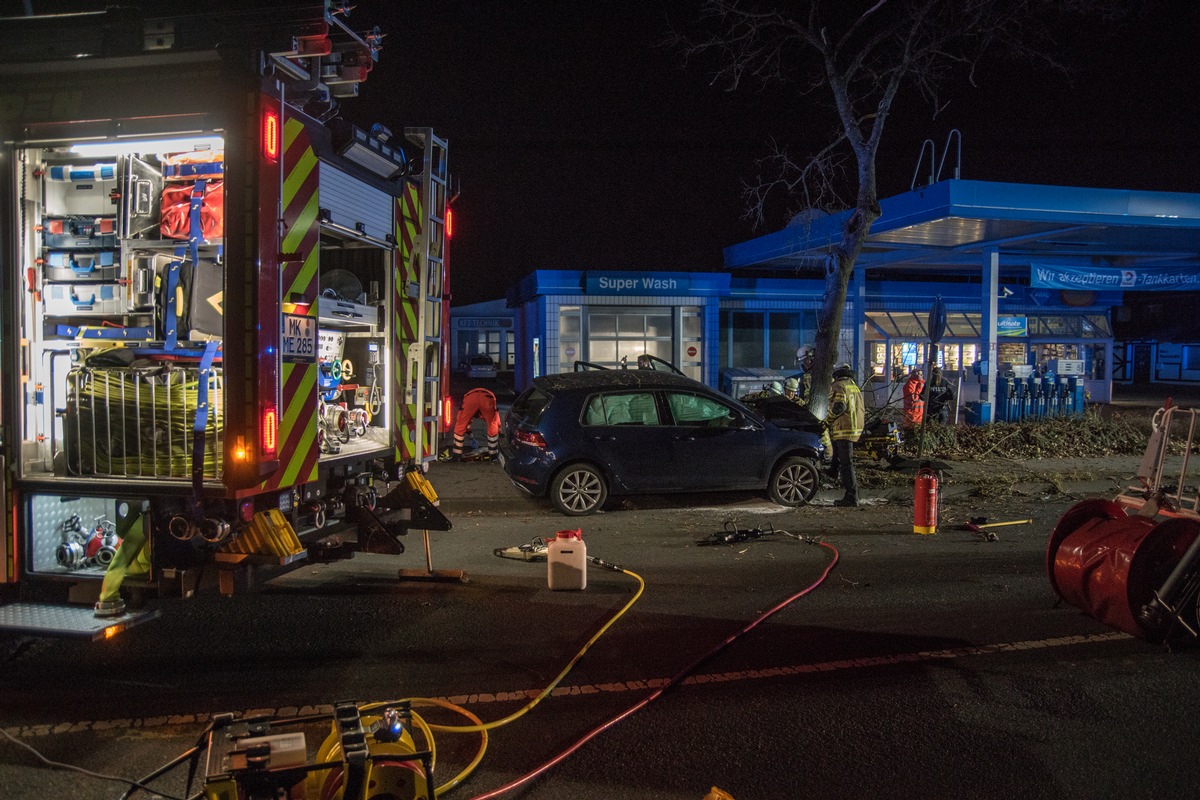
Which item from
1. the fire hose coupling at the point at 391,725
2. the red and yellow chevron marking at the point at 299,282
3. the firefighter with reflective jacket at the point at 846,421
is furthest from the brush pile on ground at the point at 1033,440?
the fire hose coupling at the point at 391,725

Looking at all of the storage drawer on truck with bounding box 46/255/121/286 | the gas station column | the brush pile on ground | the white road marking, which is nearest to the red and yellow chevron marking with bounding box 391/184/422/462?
the storage drawer on truck with bounding box 46/255/121/286

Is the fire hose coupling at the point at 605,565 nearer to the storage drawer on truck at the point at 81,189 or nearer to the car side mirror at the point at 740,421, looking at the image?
the car side mirror at the point at 740,421

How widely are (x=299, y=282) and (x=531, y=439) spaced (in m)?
5.00

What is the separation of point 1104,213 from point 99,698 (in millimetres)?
17262

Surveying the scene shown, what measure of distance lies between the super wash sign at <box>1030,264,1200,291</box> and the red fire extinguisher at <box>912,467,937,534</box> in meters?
12.8

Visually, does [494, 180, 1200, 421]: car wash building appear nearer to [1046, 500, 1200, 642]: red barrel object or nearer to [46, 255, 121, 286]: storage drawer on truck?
[1046, 500, 1200, 642]: red barrel object

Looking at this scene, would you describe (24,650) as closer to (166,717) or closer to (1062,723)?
(166,717)

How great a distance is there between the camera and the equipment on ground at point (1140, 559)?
5.20 m

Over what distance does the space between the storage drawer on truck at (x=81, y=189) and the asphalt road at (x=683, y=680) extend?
280 cm

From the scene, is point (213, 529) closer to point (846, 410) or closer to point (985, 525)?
point (846, 410)

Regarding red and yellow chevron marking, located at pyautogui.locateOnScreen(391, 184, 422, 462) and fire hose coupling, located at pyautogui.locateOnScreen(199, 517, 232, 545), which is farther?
red and yellow chevron marking, located at pyautogui.locateOnScreen(391, 184, 422, 462)

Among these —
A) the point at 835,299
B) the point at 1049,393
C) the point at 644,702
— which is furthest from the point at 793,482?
the point at 1049,393

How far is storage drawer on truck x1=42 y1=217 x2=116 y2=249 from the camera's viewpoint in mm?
5344

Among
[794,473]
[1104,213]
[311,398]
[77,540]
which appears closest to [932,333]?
[794,473]
